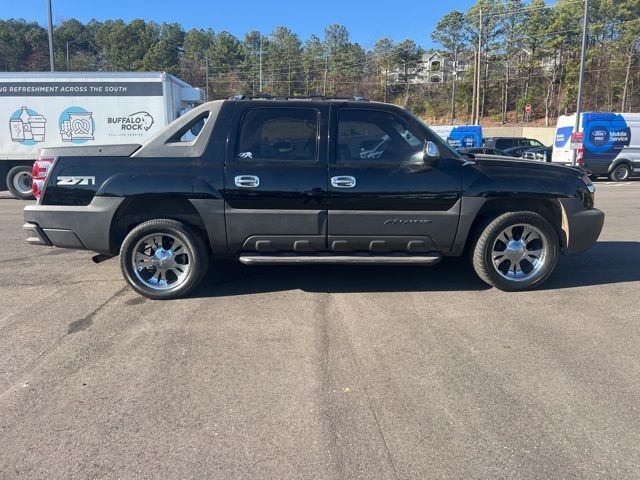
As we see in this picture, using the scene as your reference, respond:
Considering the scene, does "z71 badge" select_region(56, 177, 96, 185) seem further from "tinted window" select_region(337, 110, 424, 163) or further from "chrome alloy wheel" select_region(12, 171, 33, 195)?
"chrome alloy wheel" select_region(12, 171, 33, 195)

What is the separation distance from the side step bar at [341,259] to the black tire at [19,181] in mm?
12278

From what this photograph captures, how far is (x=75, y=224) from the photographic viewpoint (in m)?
5.11

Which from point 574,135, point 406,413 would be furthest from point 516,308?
point 574,135

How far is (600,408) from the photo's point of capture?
3197mm

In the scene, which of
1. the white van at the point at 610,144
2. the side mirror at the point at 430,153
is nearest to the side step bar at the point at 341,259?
the side mirror at the point at 430,153

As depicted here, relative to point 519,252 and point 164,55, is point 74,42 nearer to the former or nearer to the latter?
point 164,55

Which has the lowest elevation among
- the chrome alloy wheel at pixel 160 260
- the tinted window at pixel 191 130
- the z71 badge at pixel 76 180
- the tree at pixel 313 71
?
the chrome alloy wheel at pixel 160 260

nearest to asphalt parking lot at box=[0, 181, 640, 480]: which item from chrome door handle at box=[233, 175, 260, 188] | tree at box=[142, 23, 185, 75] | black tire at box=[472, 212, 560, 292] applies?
black tire at box=[472, 212, 560, 292]

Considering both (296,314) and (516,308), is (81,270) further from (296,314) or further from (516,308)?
(516,308)

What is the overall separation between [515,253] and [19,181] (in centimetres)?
1432

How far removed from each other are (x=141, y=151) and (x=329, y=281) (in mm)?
2391

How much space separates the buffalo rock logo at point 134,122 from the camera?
14547 millimetres

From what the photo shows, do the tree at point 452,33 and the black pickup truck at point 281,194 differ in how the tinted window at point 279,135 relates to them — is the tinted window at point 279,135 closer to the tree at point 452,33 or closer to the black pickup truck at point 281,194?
the black pickup truck at point 281,194

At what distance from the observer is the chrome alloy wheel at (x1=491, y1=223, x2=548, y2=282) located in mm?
5320
